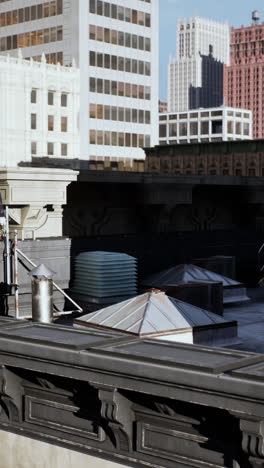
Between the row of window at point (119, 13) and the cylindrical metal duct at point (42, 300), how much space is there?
98884mm

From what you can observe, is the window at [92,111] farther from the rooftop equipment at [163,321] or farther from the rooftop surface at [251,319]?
the rooftop equipment at [163,321]

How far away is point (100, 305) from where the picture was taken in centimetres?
2395

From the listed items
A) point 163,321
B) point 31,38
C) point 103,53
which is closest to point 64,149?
point 103,53

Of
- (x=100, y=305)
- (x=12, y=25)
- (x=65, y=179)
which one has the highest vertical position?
(x=12, y=25)

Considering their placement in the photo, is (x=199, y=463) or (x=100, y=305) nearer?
(x=199, y=463)

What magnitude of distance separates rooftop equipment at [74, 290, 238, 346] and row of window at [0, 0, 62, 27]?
102 m

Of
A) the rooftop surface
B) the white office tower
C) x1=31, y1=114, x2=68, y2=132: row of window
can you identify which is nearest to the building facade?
x1=31, y1=114, x2=68, y2=132: row of window

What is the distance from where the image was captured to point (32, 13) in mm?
116875

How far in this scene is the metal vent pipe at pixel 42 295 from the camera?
1917 centimetres

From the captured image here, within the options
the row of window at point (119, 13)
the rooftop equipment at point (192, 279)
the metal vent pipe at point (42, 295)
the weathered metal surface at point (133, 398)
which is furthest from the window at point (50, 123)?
the weathered metal surface at point (133, 398)

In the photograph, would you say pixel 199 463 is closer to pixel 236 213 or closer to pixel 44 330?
pixel 44 330

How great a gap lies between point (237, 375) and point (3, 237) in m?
16.6

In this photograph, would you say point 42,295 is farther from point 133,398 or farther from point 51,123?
point 51,123

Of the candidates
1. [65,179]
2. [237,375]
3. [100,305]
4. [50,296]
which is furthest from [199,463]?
[65,179]
